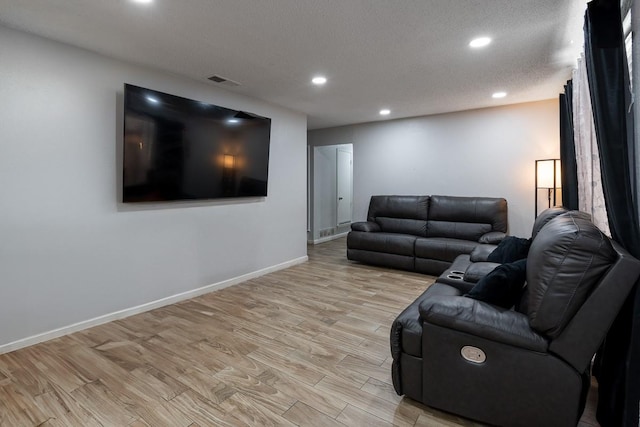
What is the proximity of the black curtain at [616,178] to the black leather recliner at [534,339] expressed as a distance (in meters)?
0.12

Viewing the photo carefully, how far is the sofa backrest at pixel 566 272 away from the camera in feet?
4.49

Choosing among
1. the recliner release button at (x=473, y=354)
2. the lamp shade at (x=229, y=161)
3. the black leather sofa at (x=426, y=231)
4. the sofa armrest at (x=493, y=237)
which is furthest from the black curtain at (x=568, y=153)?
the lamp shade at (x=229, y=161)

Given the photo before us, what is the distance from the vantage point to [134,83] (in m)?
3.04

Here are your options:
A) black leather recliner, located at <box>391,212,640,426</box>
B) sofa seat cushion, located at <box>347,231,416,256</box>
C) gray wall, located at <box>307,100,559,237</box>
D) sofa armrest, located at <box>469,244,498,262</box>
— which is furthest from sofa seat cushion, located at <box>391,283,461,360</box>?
gray wall, located at <box>307,100,559,237</box>

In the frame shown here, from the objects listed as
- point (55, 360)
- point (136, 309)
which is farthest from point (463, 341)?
point (136, 309)

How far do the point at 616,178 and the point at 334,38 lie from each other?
2.02 meters

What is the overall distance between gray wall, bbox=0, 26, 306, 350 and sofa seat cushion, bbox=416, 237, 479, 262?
281 cm

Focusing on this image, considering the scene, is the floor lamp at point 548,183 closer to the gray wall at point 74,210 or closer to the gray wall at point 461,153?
the gray wall at point 461,153

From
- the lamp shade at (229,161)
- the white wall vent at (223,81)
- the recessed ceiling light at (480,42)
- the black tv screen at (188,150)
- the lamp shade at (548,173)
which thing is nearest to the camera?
the recessed ceiling light at (480,42)

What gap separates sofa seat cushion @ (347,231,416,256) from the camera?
4.55 m

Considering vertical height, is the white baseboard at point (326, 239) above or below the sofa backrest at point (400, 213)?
below

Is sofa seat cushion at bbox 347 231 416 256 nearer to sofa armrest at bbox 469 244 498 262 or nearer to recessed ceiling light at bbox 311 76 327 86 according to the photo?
sofa armrest at bbox 469 244 498 262

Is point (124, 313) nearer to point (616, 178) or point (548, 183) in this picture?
point (616, 178)

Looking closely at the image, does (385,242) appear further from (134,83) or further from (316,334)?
(134,83)
